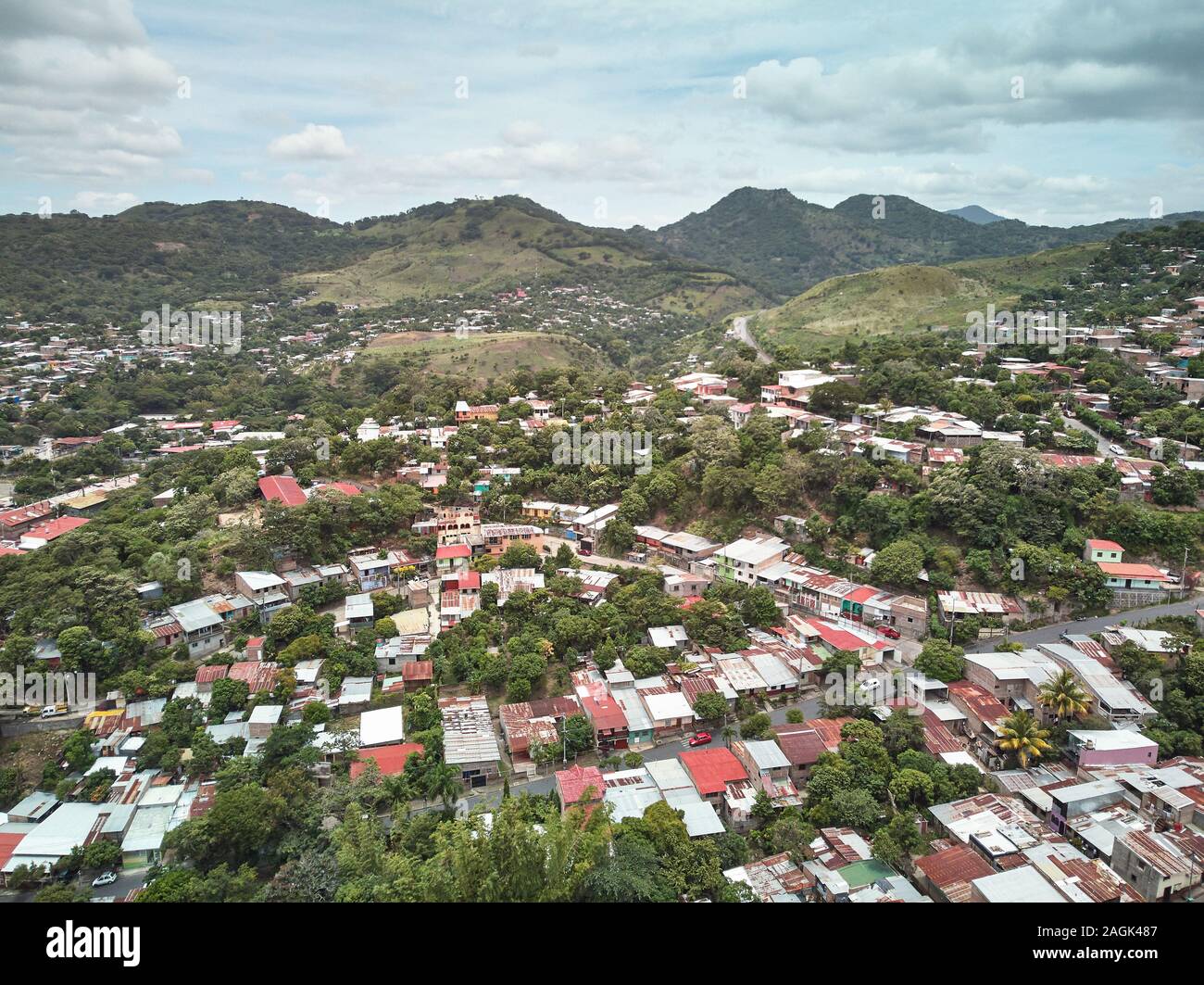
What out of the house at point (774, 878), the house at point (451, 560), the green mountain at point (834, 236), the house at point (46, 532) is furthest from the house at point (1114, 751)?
the green mountain at point (834, 236)

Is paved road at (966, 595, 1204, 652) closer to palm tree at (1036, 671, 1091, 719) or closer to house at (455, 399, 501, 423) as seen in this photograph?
palm tree at (1036, 671, 1091, 719)

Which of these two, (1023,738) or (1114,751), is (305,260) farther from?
(1114,751)

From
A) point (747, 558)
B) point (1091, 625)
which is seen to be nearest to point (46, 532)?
point (747, 558)

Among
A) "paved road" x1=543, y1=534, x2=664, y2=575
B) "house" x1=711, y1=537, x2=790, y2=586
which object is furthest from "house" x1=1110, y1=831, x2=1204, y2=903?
"paved road" x1=543, y1=534, x2=664, y2=575
